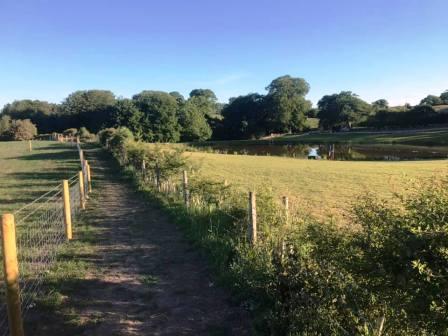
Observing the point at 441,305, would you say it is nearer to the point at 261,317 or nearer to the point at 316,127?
the point at 261,317

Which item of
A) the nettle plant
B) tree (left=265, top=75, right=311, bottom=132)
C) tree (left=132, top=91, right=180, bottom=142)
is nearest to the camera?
the nettle plant

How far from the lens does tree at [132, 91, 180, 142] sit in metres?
85.8

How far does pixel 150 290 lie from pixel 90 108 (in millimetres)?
111058

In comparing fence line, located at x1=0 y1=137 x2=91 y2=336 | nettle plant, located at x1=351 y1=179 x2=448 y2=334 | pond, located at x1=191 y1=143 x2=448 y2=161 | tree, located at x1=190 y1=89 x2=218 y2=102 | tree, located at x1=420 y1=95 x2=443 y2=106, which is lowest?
pond, located at x1=191 y1=143 x2=448 y2=161

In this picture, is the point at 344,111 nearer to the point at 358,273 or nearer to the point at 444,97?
the point at 444,97

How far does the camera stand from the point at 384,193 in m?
16.2

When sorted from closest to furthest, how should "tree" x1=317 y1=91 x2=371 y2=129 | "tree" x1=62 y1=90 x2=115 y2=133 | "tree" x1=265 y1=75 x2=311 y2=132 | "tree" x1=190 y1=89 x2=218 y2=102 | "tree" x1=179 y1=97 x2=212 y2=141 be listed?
"tree" x1=179 y1=97 x2=212 y2=141 → "tree" x1=317 y1=91 x2=371 y2=129 → "tree" x1=265 y1=75 x2=311 y2=132 → "tree" x1=62 y1=90 x2=115 y2=133 → "tree" x1=190 y1=89 x2=218 y2=102

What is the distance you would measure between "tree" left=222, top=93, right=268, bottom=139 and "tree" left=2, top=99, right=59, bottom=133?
49.4 m

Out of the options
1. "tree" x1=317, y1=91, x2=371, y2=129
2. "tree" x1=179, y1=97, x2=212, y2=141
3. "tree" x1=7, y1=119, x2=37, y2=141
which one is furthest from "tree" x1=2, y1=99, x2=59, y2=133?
"tree" x1=317, y1=91, x2=371, y2=129

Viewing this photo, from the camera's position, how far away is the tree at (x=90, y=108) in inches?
3868

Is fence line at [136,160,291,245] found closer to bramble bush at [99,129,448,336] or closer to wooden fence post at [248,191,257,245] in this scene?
wooden fence post at [248,191,257,245]

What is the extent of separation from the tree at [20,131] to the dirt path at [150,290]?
320 ft

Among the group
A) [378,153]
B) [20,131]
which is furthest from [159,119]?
[378,153]

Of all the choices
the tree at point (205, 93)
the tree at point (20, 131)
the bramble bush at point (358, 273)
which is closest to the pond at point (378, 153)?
the bramble bush at point (358, 273)
